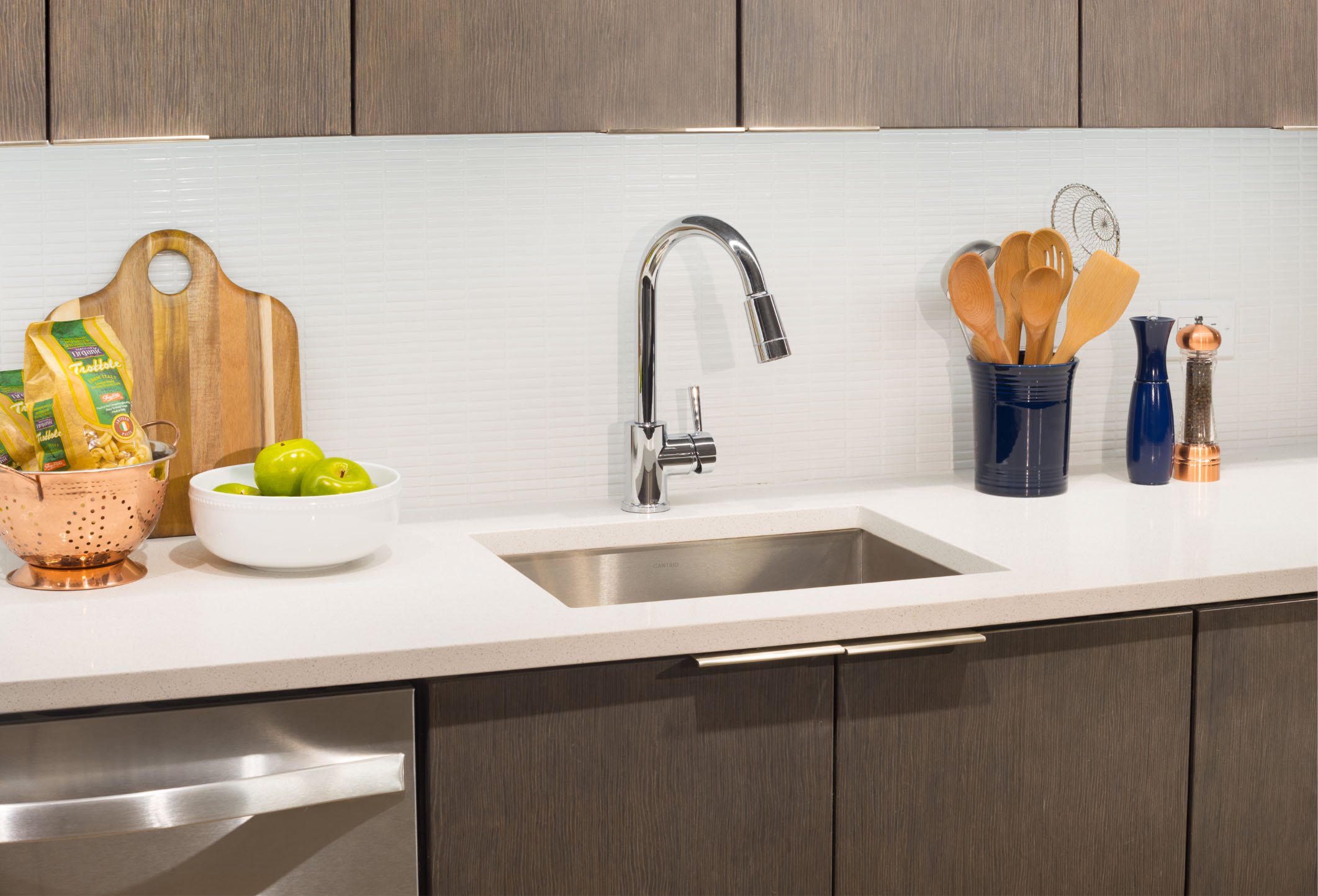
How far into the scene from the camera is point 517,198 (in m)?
1.83

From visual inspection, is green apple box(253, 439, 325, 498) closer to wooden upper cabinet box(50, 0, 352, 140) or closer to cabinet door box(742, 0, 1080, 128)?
wooden upper cabinet box(50, 0, 352, 140)

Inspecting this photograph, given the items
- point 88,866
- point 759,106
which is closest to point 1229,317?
point 759,106

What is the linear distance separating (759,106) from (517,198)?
0.42m

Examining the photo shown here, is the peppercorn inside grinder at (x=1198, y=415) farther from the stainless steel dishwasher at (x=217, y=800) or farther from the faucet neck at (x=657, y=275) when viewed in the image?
the stainless steel dishwasher at (x=217, y=800)

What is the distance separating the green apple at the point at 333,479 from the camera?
149 cm

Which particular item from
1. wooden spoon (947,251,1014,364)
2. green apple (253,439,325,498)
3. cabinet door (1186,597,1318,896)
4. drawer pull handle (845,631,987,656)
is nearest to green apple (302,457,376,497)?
green apple (253,439,325,498)

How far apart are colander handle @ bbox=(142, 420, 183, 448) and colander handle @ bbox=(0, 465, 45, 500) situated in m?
0.23

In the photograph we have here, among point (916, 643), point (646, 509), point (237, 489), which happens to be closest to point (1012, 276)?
point (646, 509)

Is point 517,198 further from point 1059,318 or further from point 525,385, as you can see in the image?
point 1059,318

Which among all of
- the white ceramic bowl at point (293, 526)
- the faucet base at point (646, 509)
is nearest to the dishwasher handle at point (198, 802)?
the white ceramic bowl at point (293, 526)

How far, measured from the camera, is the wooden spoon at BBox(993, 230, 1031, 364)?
1.88m

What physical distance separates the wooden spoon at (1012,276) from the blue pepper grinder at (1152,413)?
221 millimetres

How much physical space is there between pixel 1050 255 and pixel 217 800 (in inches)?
54.4

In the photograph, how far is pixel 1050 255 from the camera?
6.25 ft
